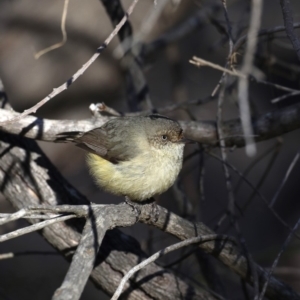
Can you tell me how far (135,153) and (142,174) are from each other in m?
0.26

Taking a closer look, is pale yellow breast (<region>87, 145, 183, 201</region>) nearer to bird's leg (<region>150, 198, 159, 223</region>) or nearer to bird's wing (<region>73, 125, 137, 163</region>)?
bird's wing (<region>73, 125, 137, 163</region>)

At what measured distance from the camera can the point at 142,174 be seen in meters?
4.50

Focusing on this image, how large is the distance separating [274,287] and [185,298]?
67 centimetres

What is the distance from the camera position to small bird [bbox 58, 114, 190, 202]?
14.7 feet

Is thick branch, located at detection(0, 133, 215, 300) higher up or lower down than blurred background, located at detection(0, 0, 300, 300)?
lower down

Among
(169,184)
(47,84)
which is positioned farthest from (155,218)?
(47,84)

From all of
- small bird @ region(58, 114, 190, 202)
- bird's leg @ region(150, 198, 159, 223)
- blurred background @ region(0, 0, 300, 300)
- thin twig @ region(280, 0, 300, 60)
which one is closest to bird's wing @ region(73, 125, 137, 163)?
small bird @ region(58, 114, 190, 202)

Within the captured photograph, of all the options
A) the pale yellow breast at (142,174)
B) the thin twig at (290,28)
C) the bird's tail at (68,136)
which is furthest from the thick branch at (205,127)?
the thin twig at (290,28)

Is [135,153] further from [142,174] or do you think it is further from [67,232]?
[67,232]

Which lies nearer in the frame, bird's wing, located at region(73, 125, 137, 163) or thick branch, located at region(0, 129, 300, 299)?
thick branch, located at region(0, 129, 300, 299)

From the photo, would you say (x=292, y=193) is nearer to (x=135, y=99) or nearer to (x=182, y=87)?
(x=182, y=87)

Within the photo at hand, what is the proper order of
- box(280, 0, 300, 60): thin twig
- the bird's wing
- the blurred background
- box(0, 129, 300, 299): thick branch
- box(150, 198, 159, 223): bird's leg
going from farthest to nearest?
1. the blurred background
2. the bird's wing
3. box(0, 129, 300, 299): thick branch
4. box(150, 198, 159, 223): bird's leg
5. box(280, 0, 300, 60): thin twig

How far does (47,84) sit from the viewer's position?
7461mm

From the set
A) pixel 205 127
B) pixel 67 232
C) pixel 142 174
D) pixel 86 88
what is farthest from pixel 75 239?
pixel 86 88
